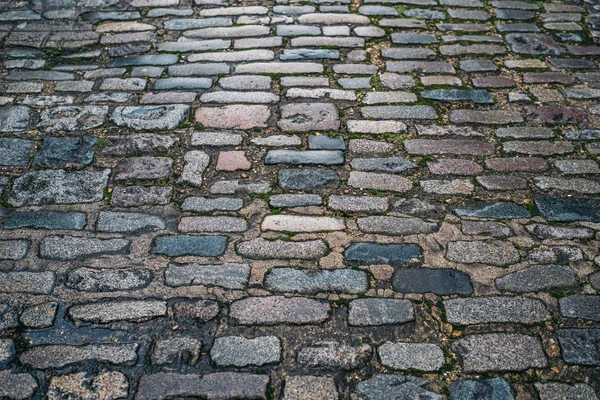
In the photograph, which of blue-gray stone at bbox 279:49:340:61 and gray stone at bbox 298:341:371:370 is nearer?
gray stone at bbox 298:341:371:370

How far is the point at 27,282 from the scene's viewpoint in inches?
94.0

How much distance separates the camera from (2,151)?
3113 millimetres

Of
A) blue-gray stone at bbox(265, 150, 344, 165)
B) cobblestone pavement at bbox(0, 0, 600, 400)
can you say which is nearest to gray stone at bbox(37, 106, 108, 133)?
cobblestone pavement at bbox(0, 0, 600, 400)

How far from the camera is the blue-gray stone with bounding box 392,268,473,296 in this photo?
2.37m

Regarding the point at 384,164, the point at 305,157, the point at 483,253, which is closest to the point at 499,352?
the point at 483,253

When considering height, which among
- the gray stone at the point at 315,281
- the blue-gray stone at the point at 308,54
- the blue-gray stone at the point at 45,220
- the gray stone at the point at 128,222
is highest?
the blue-gray stone at the point at 308,54

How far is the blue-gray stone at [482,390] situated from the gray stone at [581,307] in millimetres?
458

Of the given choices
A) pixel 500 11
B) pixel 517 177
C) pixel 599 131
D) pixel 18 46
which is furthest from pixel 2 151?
pixel 500 11

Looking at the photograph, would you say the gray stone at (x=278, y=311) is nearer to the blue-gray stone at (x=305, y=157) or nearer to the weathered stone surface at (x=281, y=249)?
the weathered stone surface at (x=281, y=249)

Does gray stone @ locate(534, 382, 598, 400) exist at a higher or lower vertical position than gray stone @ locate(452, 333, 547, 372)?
lower

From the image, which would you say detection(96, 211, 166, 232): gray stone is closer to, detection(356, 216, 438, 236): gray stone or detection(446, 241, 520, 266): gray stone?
detection(356, 216, 438, 236): gray stone

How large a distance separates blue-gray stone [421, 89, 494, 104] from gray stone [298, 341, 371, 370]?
1.94 metres

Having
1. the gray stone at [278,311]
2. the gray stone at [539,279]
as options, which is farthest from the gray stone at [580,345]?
the gray stone at [278,311]

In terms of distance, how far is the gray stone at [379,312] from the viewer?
223cm
